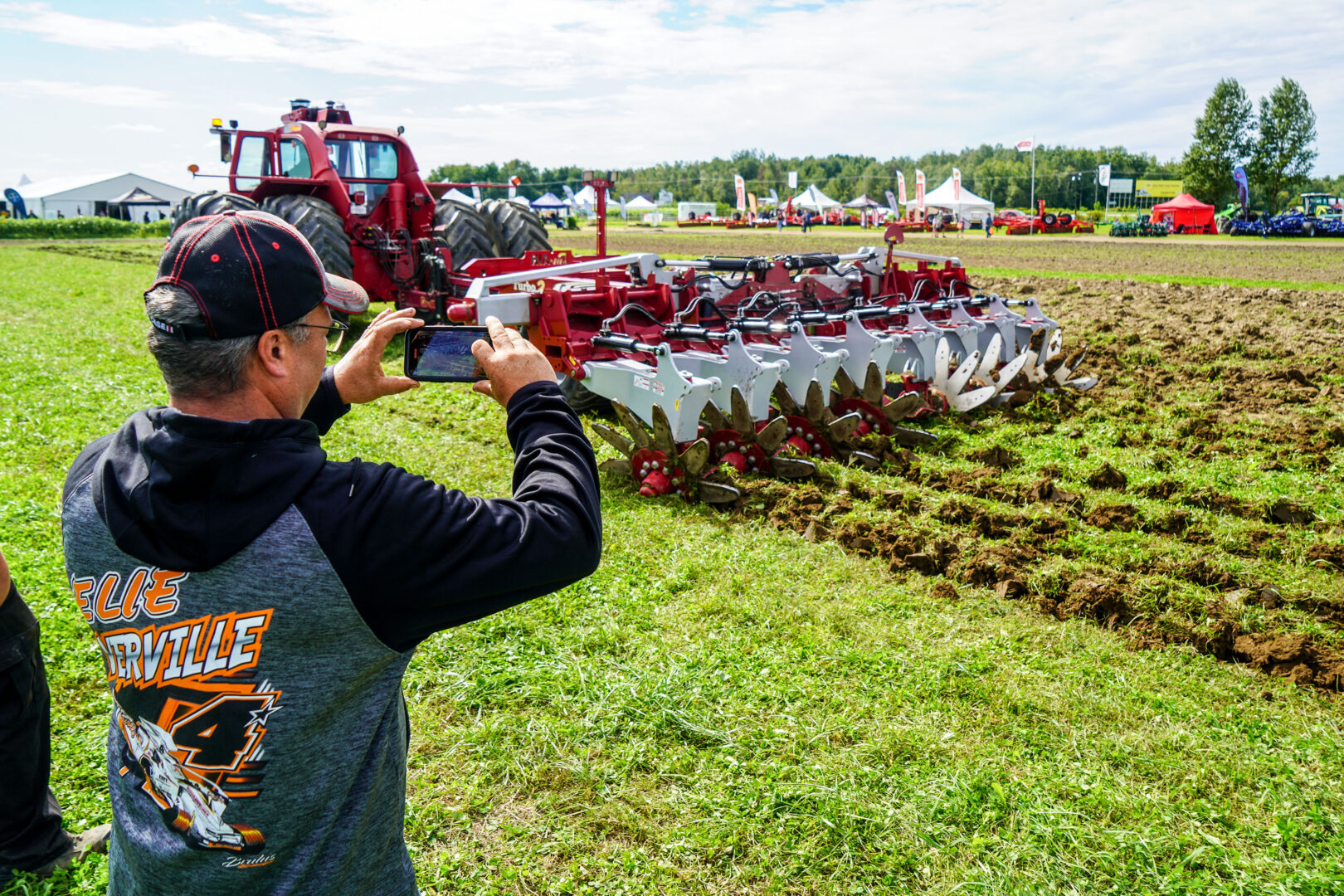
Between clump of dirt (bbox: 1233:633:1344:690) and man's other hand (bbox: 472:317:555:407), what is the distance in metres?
→ 3.31

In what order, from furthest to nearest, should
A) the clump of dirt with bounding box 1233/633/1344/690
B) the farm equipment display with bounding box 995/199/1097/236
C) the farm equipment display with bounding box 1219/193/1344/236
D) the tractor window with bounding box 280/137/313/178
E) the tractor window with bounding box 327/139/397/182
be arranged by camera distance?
the farm equipment display with bounding box 995/199/1097/236
the farm equipment display with bounding box 1219/193/1344/236
the tractor window with bounding box 327/139/397/182
the tractor window with bounding box 280/137/313/178
the clump of dirt with bounding box 1233/633/1344/690

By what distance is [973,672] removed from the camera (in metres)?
3.34

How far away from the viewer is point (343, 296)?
141cm

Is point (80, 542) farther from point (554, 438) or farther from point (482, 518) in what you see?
point (554, 438)

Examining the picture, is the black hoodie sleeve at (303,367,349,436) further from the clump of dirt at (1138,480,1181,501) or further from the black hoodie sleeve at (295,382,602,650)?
the clump of dirt at (1138,480,1181,501)

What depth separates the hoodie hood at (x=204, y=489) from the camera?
1.07 meters

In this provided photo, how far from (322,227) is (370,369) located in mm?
8124

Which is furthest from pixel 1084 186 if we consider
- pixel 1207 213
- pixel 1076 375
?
pixel 1076 375

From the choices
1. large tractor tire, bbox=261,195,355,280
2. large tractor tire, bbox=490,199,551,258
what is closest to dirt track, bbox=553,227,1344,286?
large tractor tire, bbox=490,199,551,258

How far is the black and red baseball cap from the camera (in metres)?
1.12

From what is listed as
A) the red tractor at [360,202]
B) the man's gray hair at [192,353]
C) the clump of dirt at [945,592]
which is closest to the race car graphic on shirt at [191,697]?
the man's gray hair at [192,353]

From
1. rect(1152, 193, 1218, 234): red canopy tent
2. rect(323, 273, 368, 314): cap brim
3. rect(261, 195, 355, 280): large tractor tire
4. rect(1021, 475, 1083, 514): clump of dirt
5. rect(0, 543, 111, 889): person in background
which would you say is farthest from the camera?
rect(1152, 193, 1218, 234): red canopy tent

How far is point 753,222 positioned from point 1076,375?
142 ft

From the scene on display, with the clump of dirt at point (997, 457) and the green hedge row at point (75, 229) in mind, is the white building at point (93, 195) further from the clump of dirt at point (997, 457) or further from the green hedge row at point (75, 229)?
the clump of dirt at point (997, 457)
